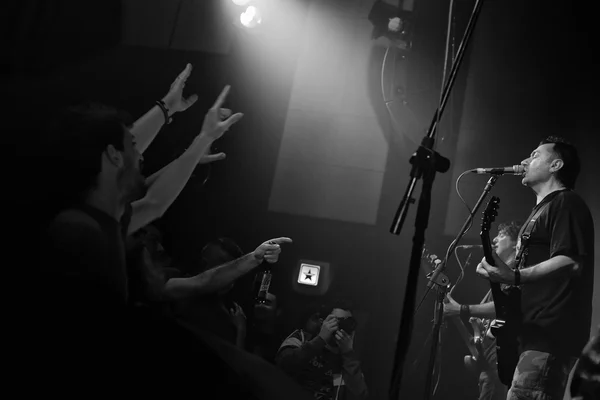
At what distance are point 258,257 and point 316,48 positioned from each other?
5.84 ft

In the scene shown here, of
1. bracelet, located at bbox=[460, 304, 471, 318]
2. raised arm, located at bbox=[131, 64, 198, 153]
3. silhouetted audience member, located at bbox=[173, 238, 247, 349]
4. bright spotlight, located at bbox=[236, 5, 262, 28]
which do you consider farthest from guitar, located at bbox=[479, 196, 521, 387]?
bright spotlight, located at bbox=[236, 5, 262, 28]

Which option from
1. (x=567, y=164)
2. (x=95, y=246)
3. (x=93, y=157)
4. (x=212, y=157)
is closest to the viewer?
(x=95, y=246)

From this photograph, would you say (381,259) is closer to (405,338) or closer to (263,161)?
(263,161)

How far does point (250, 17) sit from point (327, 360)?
2.31 meters

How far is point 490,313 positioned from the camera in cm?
291

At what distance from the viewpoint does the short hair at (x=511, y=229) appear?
308cm

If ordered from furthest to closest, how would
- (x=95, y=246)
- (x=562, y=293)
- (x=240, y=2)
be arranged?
(x=240, y=2) → (x=562, y=293) → (x=95, y=246)

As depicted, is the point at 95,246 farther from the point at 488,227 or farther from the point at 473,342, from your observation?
the point at 473,342

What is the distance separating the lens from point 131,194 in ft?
8.00

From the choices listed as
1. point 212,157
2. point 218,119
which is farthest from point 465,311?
point 218,119

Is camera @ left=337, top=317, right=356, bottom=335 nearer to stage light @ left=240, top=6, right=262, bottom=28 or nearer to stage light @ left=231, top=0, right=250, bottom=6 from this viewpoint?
stage light @ left=240, top=6, right=262, bottom=28

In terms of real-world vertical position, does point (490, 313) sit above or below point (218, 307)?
above

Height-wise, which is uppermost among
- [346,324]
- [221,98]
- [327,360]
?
[221,98]

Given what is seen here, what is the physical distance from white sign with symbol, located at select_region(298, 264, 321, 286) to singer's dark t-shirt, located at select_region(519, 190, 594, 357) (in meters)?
1.58
